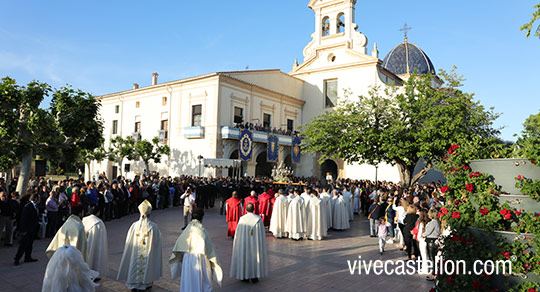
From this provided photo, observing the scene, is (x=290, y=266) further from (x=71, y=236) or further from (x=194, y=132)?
(x=194, y=132)

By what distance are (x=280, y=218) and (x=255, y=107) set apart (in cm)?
2031

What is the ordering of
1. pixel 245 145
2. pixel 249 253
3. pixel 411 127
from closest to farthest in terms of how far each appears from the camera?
pixel 249 253
pixel 411 127
pixel 245 145

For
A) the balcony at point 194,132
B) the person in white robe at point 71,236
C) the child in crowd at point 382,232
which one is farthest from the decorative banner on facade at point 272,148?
the person in white robe at point 71,236

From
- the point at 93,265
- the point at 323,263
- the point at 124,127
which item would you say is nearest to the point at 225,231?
the point at 323,263

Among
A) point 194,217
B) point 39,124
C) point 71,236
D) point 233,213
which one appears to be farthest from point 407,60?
point 71,236

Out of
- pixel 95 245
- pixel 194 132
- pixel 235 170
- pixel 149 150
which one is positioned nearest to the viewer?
pixel 95 245

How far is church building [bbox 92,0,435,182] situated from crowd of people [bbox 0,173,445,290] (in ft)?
27.9

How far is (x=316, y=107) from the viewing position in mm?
36094

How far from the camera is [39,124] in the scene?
42.4ft

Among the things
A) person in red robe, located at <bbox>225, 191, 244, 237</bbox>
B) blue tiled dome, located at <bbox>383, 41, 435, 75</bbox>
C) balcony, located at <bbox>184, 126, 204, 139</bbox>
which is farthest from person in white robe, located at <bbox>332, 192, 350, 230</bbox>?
blue tiled dome, located at <bbox>383, 41, 435, 75</bbox>

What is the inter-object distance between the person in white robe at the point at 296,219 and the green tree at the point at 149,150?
66.0ft

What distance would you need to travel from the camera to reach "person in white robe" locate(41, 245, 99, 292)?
15.5 ft

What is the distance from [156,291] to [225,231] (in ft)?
20.5

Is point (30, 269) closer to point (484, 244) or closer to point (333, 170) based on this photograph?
point (484, 244)
